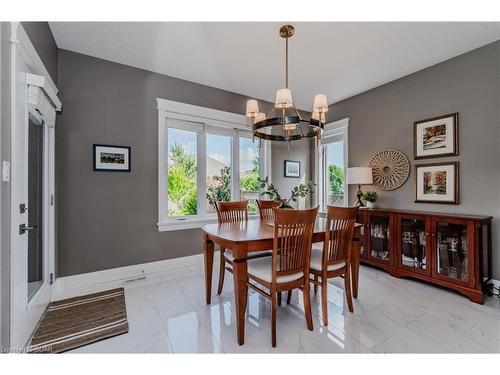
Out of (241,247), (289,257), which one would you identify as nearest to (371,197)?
(289,257)

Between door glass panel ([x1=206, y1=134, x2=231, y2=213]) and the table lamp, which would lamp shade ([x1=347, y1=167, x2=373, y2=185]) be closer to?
the table lamp

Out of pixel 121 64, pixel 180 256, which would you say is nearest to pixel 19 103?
pixel 121 64

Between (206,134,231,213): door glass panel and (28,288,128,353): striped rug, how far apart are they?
174cm

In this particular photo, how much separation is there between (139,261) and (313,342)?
2.29 m

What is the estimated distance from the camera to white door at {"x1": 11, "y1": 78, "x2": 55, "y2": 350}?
1.49 meters

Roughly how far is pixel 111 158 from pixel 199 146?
119cm

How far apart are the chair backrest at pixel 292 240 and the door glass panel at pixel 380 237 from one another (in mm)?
1866

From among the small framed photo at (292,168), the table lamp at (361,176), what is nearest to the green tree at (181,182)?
the small framed photo at (292,168)

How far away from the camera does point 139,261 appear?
2951 millimetres

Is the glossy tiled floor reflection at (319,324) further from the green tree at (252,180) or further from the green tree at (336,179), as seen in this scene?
the green tree at (336,179)

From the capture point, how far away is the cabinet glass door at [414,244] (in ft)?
8.88

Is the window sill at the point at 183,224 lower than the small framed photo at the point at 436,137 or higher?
lower

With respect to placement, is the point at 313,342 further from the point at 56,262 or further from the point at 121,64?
the point at 121,64

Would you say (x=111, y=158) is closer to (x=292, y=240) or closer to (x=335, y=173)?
(x=292, y=240)
